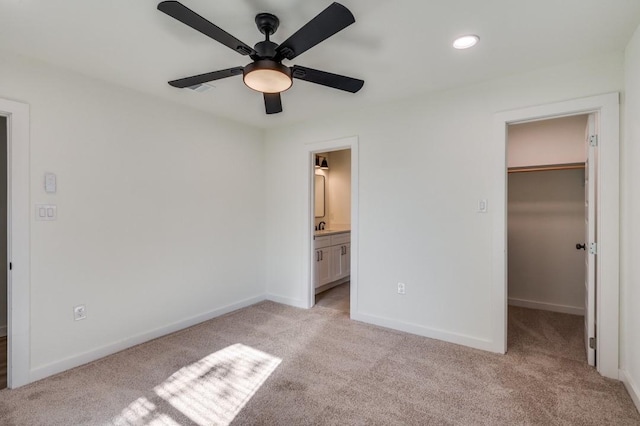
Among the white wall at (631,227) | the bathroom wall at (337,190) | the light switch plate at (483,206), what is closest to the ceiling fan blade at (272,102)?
the light switch plate at (483,206)

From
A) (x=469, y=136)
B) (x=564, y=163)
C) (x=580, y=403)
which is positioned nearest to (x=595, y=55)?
(x=469, y=136)

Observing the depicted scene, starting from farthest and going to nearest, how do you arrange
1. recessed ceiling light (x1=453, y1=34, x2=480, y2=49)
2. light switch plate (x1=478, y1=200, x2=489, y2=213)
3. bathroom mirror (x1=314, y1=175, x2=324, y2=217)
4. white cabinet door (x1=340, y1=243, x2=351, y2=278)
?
bathroom mirror (x1=314, y1=175, x2=324, y2=217)
white cabinet door (x1=340, y1=243, x2=351, y2=278)
light switch plate (x1=478, y1=200, x2=489, y2=213)
recessed ceiling light (x1=453, y1=34, x2=480, y2=49)

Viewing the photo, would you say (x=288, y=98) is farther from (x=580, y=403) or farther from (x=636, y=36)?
(x=580, y=403)

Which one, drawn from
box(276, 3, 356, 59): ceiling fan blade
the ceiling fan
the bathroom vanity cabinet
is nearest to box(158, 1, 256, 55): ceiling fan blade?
the ceiling fan

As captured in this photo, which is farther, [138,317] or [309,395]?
[138,317]

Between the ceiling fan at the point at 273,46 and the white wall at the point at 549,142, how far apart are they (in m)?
2.80

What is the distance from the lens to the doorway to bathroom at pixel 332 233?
4461mm

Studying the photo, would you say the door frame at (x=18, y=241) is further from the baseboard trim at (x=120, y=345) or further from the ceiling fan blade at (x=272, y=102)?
the ceiling fan blade at (x=272, y=102)

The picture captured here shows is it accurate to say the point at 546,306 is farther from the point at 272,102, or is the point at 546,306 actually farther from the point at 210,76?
the point at 210,76

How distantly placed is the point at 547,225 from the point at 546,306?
3.30ft

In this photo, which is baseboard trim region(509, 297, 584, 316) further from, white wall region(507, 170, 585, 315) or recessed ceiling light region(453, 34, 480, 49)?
recessed ceiling light region(453, 34, 480, 49)

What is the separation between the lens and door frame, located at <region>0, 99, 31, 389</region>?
2.28 m

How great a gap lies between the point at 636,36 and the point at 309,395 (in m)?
3.15

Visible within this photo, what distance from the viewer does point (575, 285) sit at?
12.6 feet
